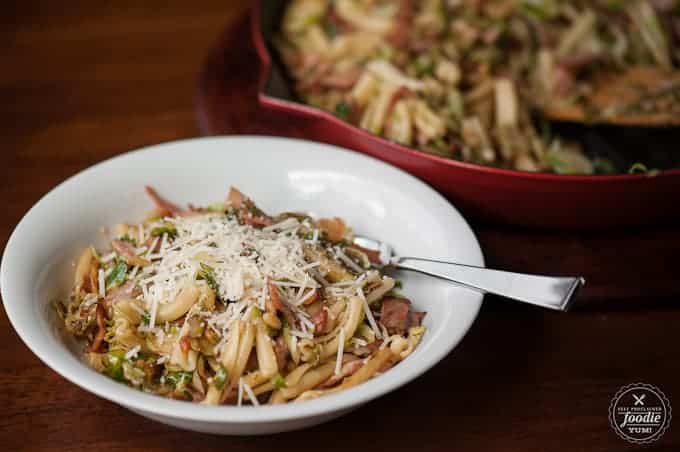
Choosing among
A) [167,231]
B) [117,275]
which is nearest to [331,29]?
[167,231]

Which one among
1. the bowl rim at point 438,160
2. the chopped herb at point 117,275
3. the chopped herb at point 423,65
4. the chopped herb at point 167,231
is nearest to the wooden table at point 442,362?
the bowl rim at point 438,160

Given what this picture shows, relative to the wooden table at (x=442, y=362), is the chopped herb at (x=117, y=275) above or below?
above

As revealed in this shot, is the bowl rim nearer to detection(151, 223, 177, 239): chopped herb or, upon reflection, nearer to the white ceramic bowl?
the white ceramic bowl

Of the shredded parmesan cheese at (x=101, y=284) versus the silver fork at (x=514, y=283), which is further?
the shredded parmesan cheese at (x=101, y=284)

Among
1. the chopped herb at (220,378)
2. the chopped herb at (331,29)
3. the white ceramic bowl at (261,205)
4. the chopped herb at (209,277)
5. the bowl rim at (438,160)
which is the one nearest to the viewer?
the white ceramic bowl at (261,205)

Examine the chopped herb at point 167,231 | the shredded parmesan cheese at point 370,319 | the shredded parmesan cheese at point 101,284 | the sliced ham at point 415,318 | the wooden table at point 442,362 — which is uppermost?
the chopped herb at point 167,231

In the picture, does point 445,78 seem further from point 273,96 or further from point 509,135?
point 273,96

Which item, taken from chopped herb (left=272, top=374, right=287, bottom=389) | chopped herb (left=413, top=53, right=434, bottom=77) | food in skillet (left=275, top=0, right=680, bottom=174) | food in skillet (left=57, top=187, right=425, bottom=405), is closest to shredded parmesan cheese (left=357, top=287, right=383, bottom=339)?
food in skillet (left=57, top=187, right=425, bottom=405)

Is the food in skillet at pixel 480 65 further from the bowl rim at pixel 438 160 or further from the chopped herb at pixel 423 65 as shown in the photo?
the bowl rim at pixel 438 160
